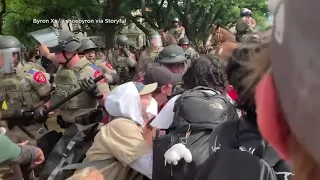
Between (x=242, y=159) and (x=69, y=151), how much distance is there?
240 centimetres

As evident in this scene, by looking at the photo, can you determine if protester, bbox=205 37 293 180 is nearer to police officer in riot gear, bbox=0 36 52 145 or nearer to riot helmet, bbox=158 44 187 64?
riot helmet, bbox=158 44 187 64

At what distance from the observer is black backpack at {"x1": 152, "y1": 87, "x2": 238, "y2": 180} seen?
10.5 ft

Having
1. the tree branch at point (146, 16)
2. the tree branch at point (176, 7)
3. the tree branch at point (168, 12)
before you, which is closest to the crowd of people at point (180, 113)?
the tree branch at point (146, 16)

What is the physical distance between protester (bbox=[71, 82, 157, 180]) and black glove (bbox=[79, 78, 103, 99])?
2.19 meters

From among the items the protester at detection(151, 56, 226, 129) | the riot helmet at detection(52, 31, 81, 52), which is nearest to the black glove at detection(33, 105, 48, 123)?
the riot helmet at detection(52, 31, 81, 52)

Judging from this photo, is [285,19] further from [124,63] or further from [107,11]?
[107,11]

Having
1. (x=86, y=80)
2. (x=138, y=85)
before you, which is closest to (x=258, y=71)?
(x=138, y=85)

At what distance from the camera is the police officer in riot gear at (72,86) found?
20.0ft

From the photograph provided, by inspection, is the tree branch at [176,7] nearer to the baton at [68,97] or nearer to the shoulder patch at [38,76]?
the shoulder patch at [38,76]

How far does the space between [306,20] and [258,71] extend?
26 cm

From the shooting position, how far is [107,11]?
22656mm

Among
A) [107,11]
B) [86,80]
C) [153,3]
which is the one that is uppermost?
[86,80]

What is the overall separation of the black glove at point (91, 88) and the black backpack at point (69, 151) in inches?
60.1

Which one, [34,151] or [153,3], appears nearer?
[34,151]
